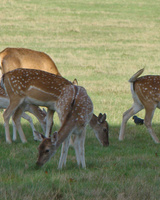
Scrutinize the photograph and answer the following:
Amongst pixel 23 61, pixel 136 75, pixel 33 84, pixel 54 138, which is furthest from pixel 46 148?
pixel 23 61

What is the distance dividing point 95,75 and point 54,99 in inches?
313

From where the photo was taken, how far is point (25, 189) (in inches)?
195

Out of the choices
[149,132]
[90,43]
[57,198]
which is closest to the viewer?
[57,198]

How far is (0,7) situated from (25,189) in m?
31.3

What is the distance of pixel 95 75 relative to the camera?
15102 millimetres

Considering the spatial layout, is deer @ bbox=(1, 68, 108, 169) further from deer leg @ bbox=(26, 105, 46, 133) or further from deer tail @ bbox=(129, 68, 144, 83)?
deer tail @ bbox=(129, 68, 144, 83)

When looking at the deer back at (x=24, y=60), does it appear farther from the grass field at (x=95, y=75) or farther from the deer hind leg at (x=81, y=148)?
the deer hind leg at (x=81, y=148)

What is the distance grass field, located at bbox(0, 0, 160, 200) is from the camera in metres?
5.18

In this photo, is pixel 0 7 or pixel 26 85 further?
pixel 0 7

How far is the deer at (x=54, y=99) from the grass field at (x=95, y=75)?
433 millimetres

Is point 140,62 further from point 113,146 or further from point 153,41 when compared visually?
point 113,146

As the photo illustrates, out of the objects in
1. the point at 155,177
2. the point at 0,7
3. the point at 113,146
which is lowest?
the point at 0,7

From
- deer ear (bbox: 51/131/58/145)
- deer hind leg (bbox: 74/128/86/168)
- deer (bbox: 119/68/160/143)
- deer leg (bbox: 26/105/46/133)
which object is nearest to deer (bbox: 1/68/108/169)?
deer hind leg (bbox: 74/128/86/168)

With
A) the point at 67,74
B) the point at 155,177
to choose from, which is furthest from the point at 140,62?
the point at 155,177
